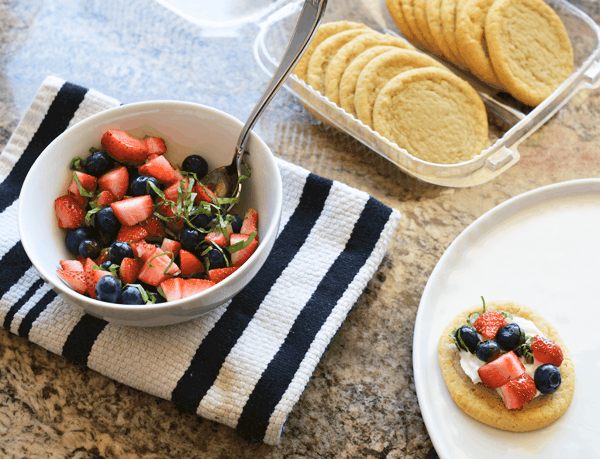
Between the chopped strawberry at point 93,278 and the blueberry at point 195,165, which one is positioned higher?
the blueberry at point 195,165

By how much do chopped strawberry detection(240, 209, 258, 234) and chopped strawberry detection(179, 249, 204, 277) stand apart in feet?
0.43

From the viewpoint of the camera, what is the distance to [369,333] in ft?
3.73

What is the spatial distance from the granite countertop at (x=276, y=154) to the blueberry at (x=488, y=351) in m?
0.17

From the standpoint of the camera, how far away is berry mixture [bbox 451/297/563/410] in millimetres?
971

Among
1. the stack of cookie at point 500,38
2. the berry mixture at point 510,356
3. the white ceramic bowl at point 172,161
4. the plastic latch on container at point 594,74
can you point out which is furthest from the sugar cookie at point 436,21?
the berry mixture at point 510,356

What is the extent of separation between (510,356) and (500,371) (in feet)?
0.13

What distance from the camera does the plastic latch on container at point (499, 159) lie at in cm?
130

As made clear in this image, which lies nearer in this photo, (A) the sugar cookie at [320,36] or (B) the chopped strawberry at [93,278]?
(B) the chopped strawberry at [93,278]

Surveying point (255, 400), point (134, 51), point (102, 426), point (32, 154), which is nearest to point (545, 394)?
point (255, 400)

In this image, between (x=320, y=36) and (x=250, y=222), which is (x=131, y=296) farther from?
(x=320, y=36)

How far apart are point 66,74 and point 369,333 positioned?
4.07 feet

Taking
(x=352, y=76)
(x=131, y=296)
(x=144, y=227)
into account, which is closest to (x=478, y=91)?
(x=352, y=76)

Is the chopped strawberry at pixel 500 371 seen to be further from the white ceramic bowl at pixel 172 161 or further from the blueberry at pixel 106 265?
the blueberry at pixel 106 265

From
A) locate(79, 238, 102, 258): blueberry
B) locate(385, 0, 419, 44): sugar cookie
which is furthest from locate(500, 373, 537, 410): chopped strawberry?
locate(385, 0, 419, 44): sugar cookie
